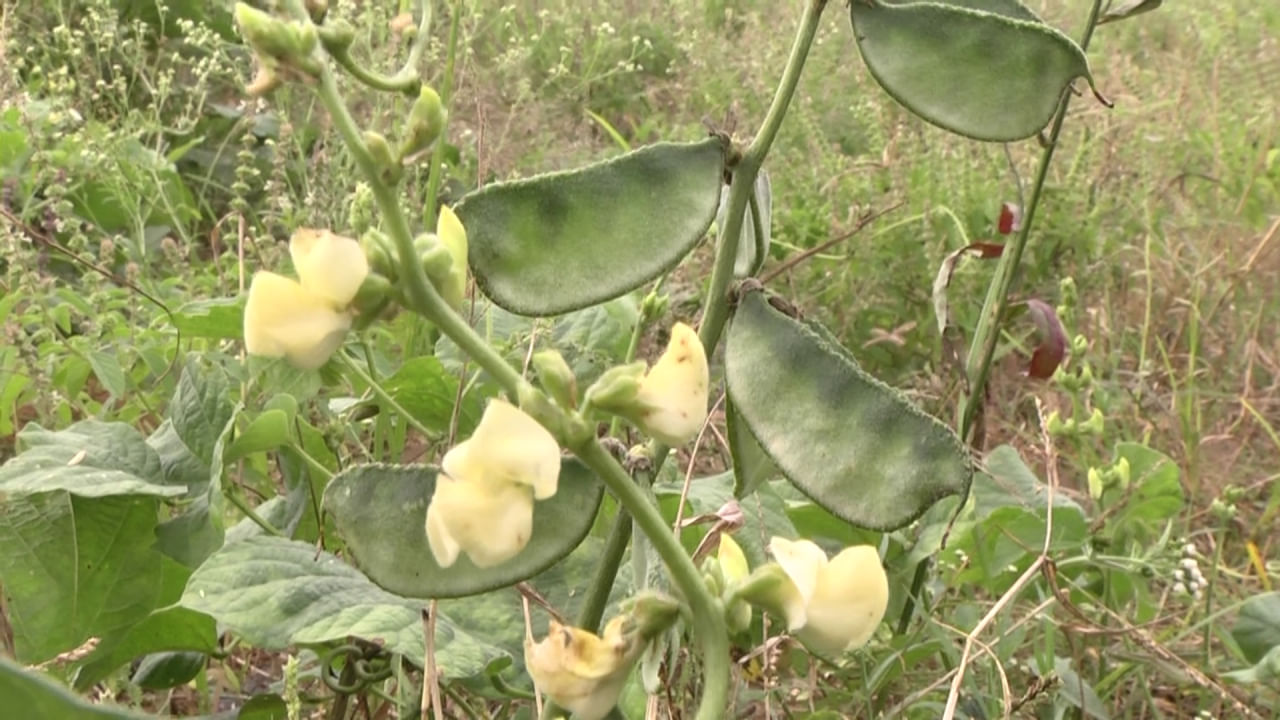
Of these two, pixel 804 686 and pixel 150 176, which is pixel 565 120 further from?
pixel 804 686

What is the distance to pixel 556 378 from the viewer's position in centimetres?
41

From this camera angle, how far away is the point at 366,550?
0.47m

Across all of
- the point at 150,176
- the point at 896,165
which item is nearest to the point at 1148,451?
the point at 896,165

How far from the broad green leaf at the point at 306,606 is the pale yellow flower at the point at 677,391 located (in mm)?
270

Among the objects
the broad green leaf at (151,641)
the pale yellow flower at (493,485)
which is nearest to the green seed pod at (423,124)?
the pale yellow flower at (493,485)

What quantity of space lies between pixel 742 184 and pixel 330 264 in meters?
0.22

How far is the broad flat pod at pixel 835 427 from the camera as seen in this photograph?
45 cm

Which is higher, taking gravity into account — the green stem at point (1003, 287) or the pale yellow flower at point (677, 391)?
the pale yellow flower at point (677, 391)

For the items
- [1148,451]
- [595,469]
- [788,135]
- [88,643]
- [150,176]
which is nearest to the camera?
[595,469]

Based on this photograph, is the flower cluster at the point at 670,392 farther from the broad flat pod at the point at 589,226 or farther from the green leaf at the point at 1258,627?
the green leaf at the point at 1258,627

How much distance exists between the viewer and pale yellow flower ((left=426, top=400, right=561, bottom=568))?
0.38m

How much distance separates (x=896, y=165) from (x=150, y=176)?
1.09 m

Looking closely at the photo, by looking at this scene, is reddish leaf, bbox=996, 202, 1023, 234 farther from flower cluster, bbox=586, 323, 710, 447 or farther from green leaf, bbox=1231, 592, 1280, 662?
flower cluster, bbox=586, 323, 710, 447

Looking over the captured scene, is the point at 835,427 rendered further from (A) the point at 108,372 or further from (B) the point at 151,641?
(A) the point at 108,372
